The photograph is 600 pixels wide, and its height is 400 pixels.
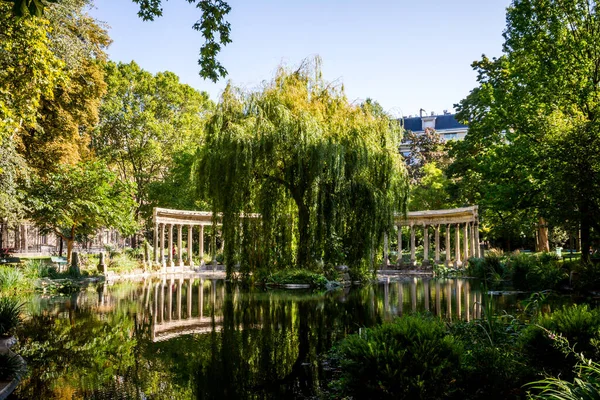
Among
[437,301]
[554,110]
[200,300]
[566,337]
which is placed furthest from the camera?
[554,110]

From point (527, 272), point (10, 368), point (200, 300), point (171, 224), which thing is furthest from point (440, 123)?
point (10, 368)

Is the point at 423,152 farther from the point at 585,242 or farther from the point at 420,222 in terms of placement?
the point at 585,242

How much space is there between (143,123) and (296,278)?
83.4ft

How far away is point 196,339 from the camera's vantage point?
1220 centimetres

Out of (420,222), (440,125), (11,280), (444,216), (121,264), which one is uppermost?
(440,125)

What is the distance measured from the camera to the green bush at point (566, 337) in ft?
21.9

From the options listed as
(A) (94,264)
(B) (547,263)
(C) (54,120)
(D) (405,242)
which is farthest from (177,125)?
(B) (547,263)

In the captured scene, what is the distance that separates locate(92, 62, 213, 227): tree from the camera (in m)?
44.4

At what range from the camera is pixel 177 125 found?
48.2 m

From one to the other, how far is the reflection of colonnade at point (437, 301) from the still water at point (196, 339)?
38 mm

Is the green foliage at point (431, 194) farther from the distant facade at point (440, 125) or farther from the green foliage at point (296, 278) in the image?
the distant facade at point (440, 125)

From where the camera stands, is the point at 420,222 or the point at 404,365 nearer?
the point at 404,365

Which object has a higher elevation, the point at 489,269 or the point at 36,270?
the point at 36,270

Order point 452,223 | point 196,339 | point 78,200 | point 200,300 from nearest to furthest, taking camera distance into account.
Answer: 1. point 196,339
2. point 200,300
3. point 78,200
4. point 452,223
